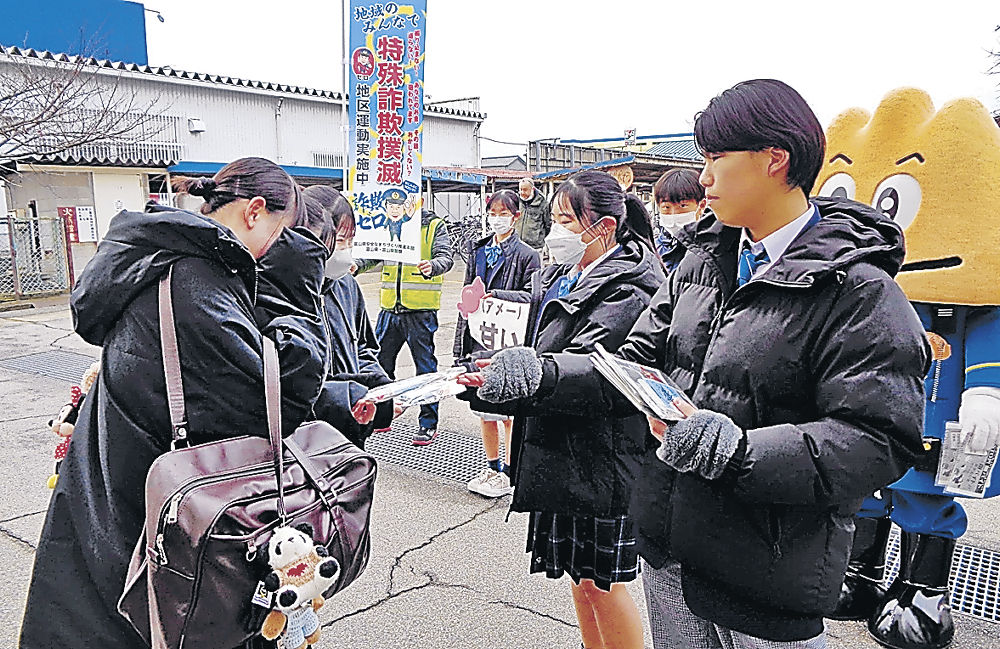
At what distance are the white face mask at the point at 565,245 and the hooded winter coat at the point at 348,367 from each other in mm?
776

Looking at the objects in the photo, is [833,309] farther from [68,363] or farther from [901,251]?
[68,363]

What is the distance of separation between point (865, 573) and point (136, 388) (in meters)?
3.12

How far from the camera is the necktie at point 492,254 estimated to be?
17.4 feet

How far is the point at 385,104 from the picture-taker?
5.86 m

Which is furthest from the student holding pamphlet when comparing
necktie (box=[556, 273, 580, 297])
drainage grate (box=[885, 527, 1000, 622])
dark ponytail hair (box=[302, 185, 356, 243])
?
dark ponytail hair (box=[302, 185, 356, 243])

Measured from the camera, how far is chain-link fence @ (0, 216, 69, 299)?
13.0 metres

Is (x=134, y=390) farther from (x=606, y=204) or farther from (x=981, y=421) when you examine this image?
(x=981, y=421)

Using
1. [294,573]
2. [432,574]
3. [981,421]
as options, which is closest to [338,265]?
[432,574]

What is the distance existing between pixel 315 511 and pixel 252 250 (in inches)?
26.1

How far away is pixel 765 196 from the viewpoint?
1.72 metres

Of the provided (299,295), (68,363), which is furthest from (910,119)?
(68,363)

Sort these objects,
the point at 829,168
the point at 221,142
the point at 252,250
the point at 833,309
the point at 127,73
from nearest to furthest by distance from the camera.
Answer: the point at 833,309, the point at 252,250, the point at 829,168, the point at 127,73, the point at 221,142

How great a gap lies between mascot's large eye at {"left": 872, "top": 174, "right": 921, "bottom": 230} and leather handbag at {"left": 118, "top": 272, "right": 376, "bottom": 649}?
232 centimetres

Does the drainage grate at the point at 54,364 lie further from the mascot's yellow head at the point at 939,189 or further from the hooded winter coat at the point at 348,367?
the mascot's yellow head at the point at 939,189
